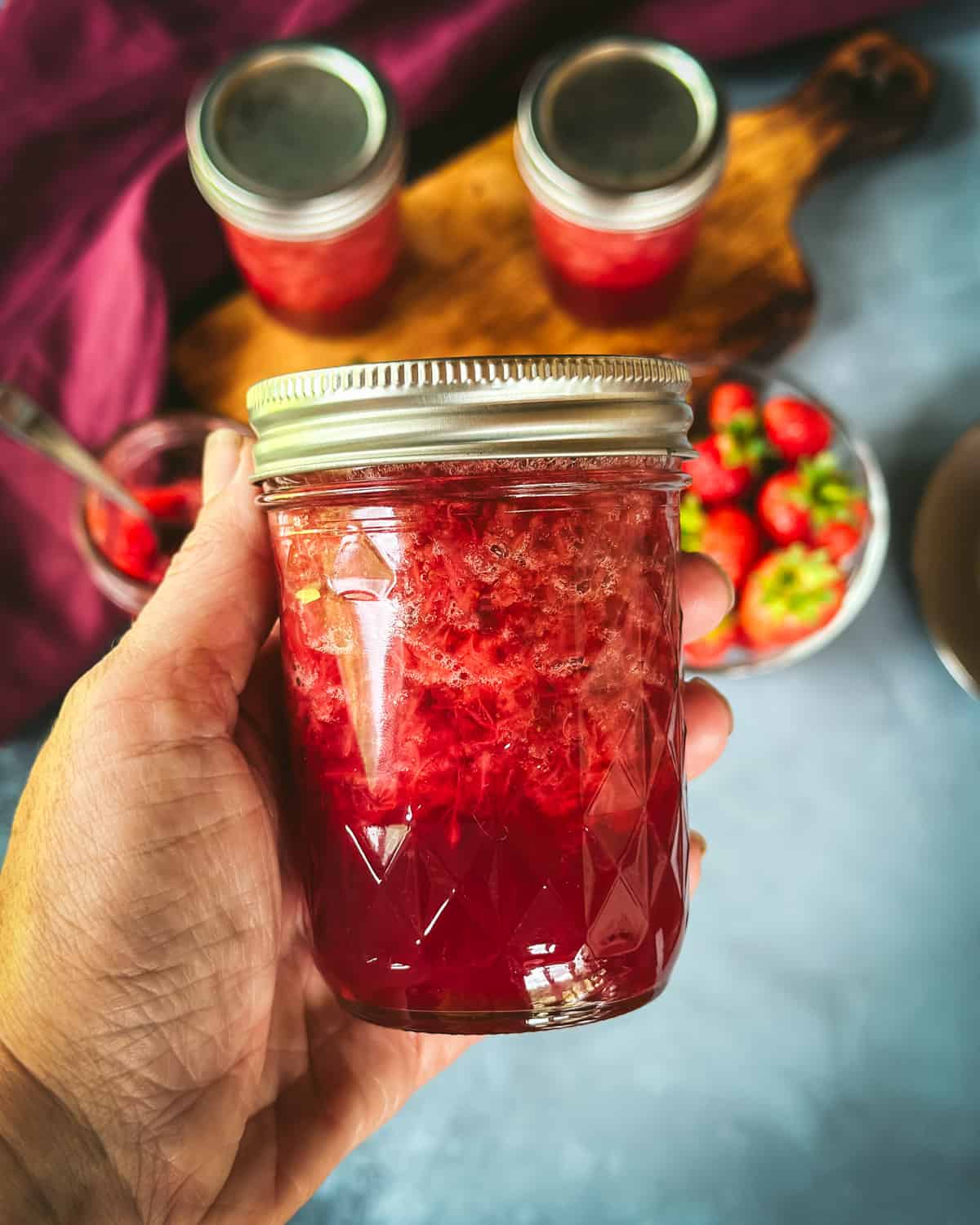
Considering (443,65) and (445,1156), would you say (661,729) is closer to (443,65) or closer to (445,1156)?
(445,1156)

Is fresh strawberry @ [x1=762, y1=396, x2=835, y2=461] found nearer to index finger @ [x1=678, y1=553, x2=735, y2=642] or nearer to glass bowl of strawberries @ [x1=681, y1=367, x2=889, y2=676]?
glass bowl of strawberries @ [x1=681, y1=367, x2=889, y2=676]

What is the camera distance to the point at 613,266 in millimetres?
1379

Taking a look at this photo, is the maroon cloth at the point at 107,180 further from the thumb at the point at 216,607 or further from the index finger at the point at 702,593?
the index finger at the point at 702,593

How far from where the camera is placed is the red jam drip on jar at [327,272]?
1.33 meters

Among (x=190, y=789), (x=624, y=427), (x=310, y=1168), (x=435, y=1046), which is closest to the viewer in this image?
(x=624, y=427)

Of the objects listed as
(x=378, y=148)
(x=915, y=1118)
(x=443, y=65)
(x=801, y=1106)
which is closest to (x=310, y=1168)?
(x=801, y=1106)

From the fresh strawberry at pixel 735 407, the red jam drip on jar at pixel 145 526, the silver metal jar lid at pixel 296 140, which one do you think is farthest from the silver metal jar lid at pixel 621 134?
the red jam drip on jar at pixel 145 526

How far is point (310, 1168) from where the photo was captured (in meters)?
1.11

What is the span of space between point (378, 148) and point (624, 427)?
71 centimetres

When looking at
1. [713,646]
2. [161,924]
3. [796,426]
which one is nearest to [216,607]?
[161,924]

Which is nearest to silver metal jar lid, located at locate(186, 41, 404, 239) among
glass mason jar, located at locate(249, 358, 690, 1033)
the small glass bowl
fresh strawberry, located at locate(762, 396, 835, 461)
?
the small glass bowl

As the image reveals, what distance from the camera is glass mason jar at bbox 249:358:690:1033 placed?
771 millimetres

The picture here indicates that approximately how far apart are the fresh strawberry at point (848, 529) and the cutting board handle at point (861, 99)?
20.5 inches

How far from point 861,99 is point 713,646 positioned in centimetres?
88
